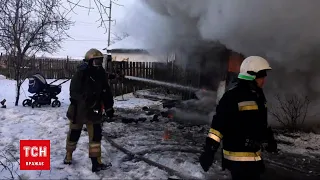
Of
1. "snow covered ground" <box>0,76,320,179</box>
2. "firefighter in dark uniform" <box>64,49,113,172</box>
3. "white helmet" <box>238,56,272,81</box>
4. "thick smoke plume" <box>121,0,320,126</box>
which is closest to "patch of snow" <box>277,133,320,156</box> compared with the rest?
"snow covered ground" <box>0,76,320,179</box>

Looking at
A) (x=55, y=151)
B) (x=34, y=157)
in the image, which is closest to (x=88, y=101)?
(x=34, y=157)

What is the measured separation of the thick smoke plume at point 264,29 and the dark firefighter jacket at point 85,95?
314cm

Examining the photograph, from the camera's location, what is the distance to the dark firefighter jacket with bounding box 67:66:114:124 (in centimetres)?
450

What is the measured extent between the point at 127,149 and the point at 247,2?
11.3 feet

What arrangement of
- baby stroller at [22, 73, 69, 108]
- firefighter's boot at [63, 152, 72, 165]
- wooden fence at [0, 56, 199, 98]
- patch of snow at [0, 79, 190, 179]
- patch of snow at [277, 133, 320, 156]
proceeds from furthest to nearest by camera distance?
1. wooden fence at [0, 56, 199, 98]
2. baby stroller at [22, 73, 69, 108]
3. patch of snow at [277, 133, 320, 156]
4. firefighter's boot at [63, 152, 72, 165]
5. patch of snow at [0, 79, 190, 179]

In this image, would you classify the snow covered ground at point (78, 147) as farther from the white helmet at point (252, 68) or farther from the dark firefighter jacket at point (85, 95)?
the white helmet at point (252, 68)

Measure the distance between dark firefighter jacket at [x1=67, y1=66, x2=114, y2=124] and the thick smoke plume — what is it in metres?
3.14

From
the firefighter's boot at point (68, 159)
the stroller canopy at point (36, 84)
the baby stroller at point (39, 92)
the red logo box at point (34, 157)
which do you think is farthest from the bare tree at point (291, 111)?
the stroller canopy at point (36, 84)

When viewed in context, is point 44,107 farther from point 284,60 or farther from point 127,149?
point 284,60

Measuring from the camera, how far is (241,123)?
9.55 feet

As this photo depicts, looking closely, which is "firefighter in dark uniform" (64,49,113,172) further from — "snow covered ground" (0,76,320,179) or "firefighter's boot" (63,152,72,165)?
"snow covered ground" (0,76,320,179)

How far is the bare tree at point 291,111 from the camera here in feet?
23.8

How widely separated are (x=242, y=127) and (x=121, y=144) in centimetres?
332

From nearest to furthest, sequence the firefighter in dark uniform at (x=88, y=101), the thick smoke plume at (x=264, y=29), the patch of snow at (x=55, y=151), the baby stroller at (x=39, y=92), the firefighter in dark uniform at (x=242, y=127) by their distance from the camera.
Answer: the firefighter in dark uniform at (x=242, y=127) < the patch of snow at (x=55, y=151) < the firefighter in dark uniform at (x=88, y=101) < the thick smoke plume at (x=264, y=29) < the baby stroller at (x=39, y=92)
